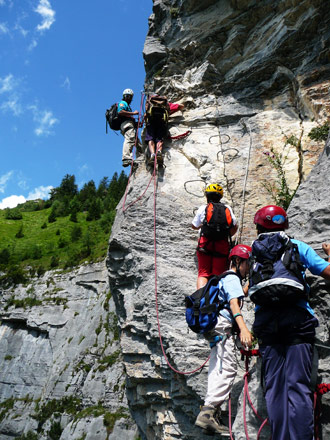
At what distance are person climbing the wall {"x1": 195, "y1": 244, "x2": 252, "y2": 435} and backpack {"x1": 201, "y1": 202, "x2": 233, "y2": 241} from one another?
1384mm

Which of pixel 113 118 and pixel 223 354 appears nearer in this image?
pixel 223 354

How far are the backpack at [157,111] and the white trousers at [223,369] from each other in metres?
6.44

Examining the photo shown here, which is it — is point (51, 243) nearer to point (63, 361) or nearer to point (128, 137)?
point (63, 361)

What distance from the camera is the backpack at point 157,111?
942 centimetres

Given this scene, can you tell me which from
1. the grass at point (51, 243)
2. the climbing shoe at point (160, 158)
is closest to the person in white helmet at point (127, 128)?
the climbing shoe at point (160, 158)

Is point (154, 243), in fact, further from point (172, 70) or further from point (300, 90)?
point (172, 70)

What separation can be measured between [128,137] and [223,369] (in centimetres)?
828

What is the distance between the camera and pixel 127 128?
36.8 feet

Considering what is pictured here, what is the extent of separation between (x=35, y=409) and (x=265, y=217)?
26035 millimetres

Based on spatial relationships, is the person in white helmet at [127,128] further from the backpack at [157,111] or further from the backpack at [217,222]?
the backpack at [217,222]

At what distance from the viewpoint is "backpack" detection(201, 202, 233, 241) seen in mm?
5879

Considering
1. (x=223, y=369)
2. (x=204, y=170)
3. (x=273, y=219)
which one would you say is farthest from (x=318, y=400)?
(x=204, y=170)

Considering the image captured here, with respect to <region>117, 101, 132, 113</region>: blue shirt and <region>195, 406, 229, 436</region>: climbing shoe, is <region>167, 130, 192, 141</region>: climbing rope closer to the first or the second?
<region>117, 101, 132, 113</region>: blue shirt

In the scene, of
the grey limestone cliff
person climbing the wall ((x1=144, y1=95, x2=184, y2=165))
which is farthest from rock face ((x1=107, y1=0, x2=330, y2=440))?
person climbing the wall ((x1=144, y1=95, x2=184, y2=165))
